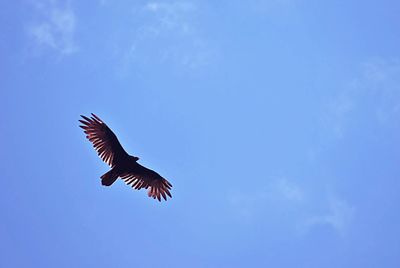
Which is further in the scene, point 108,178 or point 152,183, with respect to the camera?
point 152,183

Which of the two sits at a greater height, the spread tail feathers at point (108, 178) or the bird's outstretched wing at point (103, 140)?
the bird's outstretched wing at point (103, 140)

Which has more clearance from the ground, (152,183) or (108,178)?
(152,183)

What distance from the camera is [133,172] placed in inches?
1011

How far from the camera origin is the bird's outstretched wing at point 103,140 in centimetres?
2470

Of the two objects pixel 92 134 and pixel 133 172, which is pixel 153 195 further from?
pixel 92 134

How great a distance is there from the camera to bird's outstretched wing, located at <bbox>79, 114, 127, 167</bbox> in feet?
81.0

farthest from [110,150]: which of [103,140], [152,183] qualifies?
[152,183]

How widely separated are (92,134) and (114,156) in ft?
4.09

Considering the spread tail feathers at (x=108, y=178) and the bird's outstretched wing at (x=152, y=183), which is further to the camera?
the bird's outstretched wing at (x=152, y=183)

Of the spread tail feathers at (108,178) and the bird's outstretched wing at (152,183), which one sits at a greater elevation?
the bird's outstretched wing at (152,183)

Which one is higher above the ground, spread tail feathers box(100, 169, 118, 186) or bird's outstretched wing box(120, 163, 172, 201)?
bird's outstretched wing box(120, 163, 172, 201)

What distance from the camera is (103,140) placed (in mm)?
24906

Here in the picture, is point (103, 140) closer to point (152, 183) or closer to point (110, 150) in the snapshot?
point (110, 150)

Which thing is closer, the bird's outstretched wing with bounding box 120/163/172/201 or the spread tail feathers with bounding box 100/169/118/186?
the spread tail feathers with bounding box 100/169/118/186
